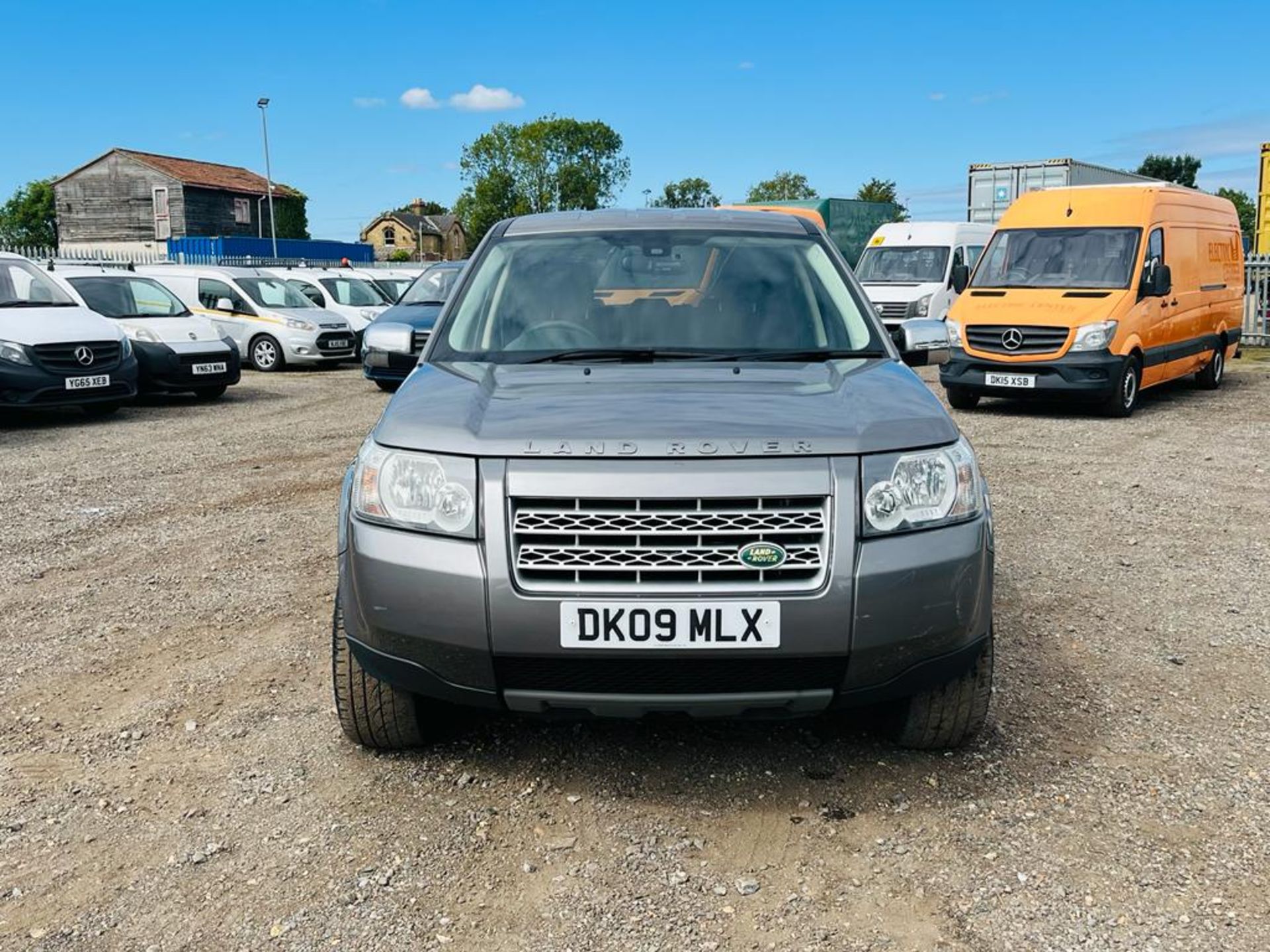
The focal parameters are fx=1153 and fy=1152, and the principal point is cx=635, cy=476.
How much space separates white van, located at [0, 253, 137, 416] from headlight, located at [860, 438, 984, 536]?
10654 mm

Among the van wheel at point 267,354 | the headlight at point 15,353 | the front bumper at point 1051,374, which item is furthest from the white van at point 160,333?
the front bumper at point 1051,374

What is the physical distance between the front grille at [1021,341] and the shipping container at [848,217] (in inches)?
580

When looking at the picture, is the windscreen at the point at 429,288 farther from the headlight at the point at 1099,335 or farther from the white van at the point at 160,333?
the headlight at the point at 1099,335

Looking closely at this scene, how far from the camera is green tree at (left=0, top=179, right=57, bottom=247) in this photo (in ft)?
276

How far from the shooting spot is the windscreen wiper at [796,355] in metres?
3.89

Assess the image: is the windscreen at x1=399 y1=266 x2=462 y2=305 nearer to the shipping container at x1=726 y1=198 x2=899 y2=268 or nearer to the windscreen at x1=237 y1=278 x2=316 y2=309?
the windscreen at x1=237 y1=278 x2=316 y2=309

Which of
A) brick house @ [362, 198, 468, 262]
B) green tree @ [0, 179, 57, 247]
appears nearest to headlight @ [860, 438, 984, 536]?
green tree @ [0, 179, 57, 247]

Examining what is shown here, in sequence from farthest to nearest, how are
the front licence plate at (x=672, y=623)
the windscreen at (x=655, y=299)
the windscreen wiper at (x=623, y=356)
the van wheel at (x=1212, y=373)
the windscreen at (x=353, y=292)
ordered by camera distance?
the windscreen at (x=353, y=292) → the van wheel at (x=1212, y=373) → the windscreen at (x=655, y=299) → the windscreen wiper at (x=623, y=356) → the front licence plate at (x=672, y=623)

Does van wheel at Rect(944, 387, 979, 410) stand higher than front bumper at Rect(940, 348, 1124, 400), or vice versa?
front bumper at Rect(940, 348, 1124, 400)

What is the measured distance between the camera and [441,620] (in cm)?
303

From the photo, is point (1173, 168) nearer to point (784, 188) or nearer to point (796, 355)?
point (784, 188)

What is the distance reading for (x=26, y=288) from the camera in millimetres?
12508

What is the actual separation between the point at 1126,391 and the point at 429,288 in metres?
9.22

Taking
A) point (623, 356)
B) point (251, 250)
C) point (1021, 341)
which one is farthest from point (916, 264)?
point (251, 250)
